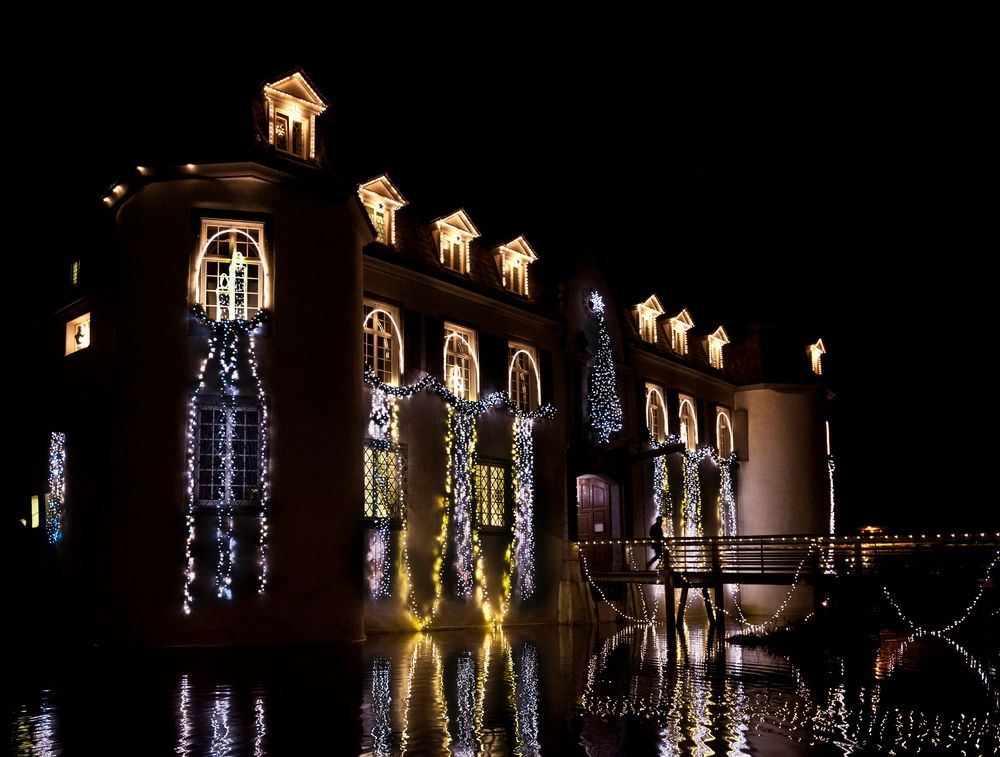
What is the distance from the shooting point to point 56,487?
23.5 metres

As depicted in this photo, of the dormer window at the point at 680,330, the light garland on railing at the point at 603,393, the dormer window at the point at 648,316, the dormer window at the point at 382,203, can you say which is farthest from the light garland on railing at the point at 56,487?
the dormer window at the point at 680,330

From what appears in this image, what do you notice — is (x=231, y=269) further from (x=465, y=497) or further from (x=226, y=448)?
(x=465, y=497)

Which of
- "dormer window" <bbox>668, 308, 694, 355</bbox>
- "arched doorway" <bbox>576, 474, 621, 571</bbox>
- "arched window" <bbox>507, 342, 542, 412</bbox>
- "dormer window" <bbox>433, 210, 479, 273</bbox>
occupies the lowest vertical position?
"arched doorway" <bbox>576, 474, 621, 571</bbox>

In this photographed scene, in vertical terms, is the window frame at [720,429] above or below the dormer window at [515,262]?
below

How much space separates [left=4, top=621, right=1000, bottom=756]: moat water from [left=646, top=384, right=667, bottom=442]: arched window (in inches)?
595

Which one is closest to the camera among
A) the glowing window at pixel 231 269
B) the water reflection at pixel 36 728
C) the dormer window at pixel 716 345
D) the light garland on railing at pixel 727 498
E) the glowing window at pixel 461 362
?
the water reflection at pixel 36 728

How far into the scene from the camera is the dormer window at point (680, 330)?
116ft

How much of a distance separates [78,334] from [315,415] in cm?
705

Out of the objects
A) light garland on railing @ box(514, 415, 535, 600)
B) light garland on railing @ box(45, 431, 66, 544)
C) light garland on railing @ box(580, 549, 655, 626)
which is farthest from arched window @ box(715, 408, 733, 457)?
light garland on railing @ box(45, 431, 66, 544)

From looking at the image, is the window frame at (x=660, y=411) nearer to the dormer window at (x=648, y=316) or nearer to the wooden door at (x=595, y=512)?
the dormer window at (x=648, y=316)

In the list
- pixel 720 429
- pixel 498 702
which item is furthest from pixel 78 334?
pixel 720 429

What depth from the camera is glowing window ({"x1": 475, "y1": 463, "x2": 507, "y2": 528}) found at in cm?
2547

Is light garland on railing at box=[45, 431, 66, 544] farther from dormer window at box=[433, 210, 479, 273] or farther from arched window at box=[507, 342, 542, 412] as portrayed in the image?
arched window at box=[507, 342, 542, 412]

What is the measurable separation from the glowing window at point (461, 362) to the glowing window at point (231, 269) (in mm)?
5863
